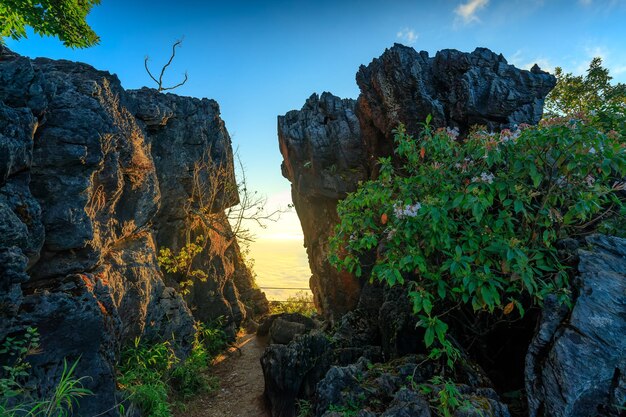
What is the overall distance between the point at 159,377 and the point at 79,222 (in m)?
4.84

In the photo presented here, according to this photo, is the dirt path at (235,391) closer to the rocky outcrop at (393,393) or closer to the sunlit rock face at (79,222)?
the sunlit rock face at (79,222)

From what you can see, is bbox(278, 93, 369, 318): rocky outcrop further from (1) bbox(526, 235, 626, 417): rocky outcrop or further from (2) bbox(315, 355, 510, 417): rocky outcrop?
Result: (1) bbox(526, 235, 626, 417): rocky outcrop

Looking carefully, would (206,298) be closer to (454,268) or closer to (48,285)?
(48,285)

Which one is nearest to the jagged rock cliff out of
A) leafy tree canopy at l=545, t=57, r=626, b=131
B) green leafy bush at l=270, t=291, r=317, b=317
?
green leafy bush at l=270, t=291, r=317, b=317

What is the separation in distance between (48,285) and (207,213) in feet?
30.7

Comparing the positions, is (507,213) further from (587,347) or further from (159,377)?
(159,377)

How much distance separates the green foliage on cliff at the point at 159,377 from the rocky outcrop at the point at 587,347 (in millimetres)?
7881

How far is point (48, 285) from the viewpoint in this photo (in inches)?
267

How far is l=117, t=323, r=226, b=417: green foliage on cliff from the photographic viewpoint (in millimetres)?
7344

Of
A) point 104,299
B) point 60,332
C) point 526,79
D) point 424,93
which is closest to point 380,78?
point 424,93

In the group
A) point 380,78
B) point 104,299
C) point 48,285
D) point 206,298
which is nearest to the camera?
point 48,285

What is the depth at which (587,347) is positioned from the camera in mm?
4145

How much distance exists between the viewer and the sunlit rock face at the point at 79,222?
231 inches

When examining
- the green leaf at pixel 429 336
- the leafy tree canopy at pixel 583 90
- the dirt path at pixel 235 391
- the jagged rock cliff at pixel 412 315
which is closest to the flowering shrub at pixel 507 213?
the green leaf at pixel 429 336
